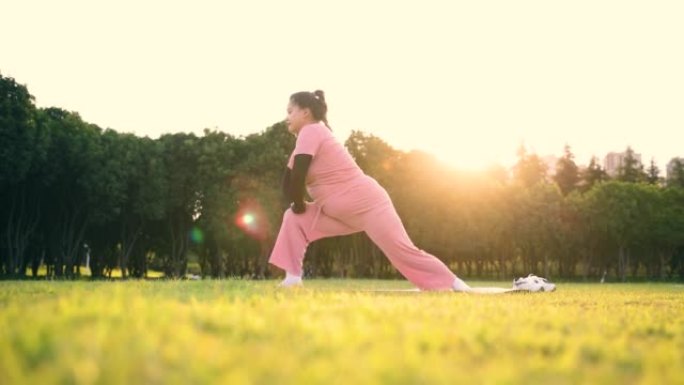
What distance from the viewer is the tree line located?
127ft

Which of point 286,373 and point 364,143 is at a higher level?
point 364,143

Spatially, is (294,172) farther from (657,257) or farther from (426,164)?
(657,257)

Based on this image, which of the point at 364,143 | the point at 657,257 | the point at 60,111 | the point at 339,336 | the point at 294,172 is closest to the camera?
the point at 339,336

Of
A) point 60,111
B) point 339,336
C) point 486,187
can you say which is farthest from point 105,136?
point 339,336

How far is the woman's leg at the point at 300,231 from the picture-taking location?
383 inches

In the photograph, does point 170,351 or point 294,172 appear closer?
point 170,351

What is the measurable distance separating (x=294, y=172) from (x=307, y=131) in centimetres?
63

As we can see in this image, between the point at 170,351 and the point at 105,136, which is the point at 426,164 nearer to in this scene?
the point at 105,136

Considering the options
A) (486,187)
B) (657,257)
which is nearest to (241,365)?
(486,187)

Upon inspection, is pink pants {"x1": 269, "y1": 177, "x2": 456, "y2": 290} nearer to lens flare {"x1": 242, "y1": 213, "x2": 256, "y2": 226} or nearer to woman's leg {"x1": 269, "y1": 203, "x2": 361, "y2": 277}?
woman's leg {"x1": 269, "y1": 203, "x2": 361, "y2": 277}

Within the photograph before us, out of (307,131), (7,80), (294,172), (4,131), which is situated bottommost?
(294,172)

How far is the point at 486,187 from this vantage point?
5400cm

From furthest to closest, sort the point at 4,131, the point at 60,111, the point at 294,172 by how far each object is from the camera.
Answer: the point at 60,111
the point at 4,131
the point at 294,172

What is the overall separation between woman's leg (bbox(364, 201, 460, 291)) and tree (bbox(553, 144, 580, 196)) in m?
82.4
